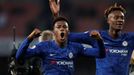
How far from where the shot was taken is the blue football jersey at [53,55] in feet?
20.2

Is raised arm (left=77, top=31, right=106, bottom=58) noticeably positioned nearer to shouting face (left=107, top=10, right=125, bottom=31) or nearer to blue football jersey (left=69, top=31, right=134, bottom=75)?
blue football jersey (left=69, top=31, right=134, bottom=75)

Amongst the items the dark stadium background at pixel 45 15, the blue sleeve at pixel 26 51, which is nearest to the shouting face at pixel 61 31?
the blue sleeve at pixel 26 51

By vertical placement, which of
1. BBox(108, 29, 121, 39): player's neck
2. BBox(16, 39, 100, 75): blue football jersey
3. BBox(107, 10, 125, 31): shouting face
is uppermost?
BBox(107, 10, 125, 31): shouting face

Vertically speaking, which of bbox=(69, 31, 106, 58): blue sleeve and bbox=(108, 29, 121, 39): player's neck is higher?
bbox=(108, 29, 121, 39): player's neck

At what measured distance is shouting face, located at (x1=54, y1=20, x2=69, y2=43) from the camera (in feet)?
20.5

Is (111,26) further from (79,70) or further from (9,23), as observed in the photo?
(9,23)

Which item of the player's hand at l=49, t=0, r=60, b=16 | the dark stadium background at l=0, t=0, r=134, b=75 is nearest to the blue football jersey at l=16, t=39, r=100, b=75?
the player's hand at l=49, t=0, r=60, b=16

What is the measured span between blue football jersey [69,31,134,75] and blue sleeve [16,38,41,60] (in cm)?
56

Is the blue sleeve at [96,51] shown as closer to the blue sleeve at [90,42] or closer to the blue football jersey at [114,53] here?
the blue sleeve at [90,42]

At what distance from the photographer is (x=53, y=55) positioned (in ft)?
20.6

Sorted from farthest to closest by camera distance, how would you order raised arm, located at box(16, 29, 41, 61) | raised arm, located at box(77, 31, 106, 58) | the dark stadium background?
the dark stadium background → raised arm, located at box(77, 31, 106, 58) → raised arm, located at box(16, 29, 41, 61)

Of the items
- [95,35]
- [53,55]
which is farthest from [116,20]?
[53,55]

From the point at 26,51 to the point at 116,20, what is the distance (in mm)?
1194

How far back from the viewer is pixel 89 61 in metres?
12.9
